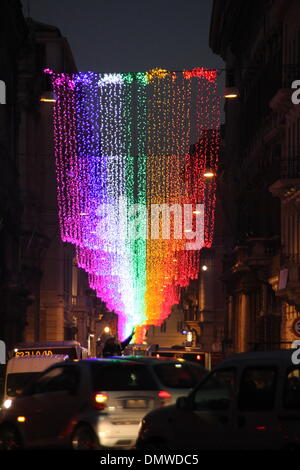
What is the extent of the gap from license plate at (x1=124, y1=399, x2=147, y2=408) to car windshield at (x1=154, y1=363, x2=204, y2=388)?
1.91ft

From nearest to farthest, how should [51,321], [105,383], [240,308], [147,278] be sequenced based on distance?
[105,383]
[240,308]
[51,321]
[147,278]

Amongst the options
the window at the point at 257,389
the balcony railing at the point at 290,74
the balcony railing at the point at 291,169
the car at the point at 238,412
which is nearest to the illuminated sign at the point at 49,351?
the balcony railing at the point at 291,169

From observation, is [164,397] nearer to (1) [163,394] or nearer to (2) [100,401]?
(1) [163,394]

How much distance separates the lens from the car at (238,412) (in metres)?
12.6

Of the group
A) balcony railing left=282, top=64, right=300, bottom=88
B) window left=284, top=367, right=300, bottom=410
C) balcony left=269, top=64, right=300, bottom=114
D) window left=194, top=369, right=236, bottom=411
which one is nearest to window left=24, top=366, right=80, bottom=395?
window left=194, top=369, right=236, bottom=411

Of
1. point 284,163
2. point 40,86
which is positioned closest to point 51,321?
point 40,86

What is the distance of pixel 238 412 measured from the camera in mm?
13273

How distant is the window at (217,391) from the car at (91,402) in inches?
121

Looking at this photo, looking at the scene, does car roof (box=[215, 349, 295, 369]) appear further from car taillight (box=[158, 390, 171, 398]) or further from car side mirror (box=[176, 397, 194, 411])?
car taillight (box=[158, 390, 171, 398])

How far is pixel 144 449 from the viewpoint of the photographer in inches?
574

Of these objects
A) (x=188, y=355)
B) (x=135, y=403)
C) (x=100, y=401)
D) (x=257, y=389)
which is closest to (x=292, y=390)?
(x=257, y=389)

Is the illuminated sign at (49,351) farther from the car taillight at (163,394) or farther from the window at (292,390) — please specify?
the window at (292,390)

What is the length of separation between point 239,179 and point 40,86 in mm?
15785

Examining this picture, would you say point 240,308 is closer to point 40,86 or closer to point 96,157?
point 40,86
